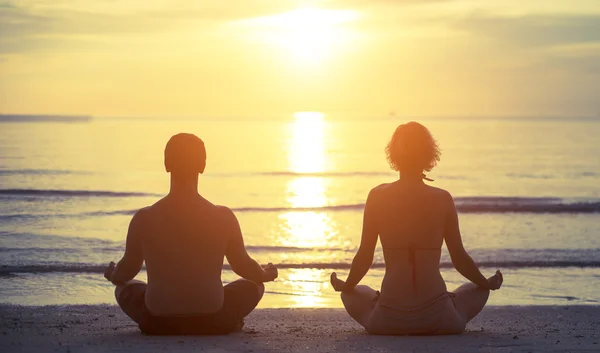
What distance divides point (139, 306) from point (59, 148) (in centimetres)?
4810

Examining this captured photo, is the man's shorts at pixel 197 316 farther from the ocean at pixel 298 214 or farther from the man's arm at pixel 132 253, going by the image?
the ocean at pixel 298 214

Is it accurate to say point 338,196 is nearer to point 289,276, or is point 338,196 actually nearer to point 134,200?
point 134,200

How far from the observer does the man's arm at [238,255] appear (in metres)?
5.76

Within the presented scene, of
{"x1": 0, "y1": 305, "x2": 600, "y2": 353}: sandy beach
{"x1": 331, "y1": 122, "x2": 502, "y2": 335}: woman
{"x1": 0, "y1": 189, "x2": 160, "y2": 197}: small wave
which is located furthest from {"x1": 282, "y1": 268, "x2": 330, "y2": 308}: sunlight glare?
{"x1": 0, "y1": 189, "x2": 160, "y2": 197}: small wave

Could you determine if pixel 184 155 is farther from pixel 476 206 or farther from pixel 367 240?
pixel 476 206

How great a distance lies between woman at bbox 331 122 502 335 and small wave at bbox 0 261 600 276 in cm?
736

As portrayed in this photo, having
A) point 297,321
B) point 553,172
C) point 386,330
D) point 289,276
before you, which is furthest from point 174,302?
point 553,172

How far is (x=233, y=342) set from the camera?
5723 mm

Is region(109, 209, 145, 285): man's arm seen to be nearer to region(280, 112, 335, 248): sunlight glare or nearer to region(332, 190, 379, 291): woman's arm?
region(332, 190, 379, 291): woman's arm

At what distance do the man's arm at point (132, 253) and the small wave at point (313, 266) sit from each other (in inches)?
282

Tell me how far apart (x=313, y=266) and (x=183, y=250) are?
8.12m

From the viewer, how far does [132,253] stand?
19.0 feet

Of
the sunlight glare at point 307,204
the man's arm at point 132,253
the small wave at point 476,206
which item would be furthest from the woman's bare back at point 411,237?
the small wave at point 476,206

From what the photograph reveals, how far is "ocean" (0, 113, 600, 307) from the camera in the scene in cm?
1190
